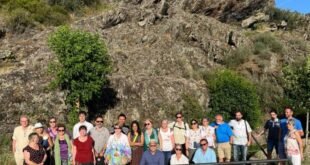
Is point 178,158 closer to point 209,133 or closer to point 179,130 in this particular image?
point 179,130

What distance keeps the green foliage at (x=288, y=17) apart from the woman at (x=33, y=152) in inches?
1759

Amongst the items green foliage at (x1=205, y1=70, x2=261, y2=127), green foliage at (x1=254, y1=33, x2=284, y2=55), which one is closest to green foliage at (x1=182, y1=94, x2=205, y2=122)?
green foliage at (x1=205, y1=70, x2=261, y2=127)

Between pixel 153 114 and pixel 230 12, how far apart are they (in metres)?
22.5

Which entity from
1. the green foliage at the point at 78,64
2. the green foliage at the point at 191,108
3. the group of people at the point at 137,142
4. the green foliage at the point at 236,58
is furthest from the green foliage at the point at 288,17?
the group of people at the point at 137,142

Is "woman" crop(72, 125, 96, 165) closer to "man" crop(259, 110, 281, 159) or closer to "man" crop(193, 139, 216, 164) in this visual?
"man" crop(193, 139, 216, 164)

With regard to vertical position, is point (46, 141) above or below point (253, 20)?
below

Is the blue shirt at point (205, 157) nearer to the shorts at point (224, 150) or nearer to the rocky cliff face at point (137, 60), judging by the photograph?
the shorts at point (224, 150)

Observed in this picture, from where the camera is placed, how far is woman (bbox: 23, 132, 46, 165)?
27.2ft

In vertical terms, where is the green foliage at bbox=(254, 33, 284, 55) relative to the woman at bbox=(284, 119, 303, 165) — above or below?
above

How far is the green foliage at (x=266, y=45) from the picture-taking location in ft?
115

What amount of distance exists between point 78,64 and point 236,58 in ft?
49.2

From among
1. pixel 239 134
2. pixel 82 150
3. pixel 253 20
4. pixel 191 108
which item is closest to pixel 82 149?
pixel 82 150

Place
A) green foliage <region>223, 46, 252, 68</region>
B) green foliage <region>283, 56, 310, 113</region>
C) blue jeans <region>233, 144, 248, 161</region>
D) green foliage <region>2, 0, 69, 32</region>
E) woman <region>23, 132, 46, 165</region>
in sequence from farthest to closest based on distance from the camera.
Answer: green foliage <region>223, 46, 252, 68</region> < green foliage <region>2, 0, 69, 32</region> < green foliage <region>283, 56, 310, 113</region> < blue jeans <region>233, 144, 248, 161</region> < woman <region>23, 132, 46, 165</region>

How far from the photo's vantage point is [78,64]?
22.6m
